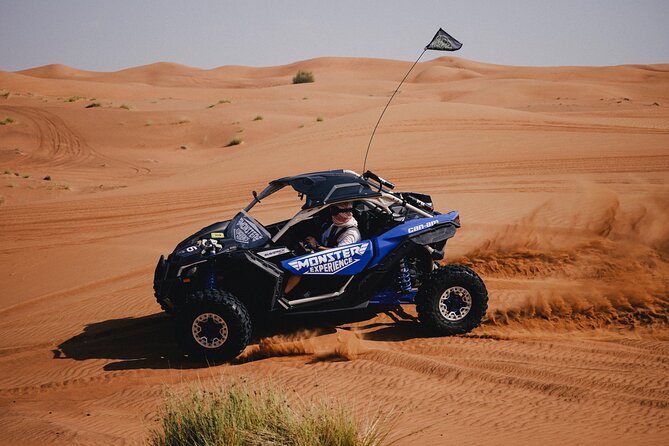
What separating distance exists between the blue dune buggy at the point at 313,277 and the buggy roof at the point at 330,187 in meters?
0.01

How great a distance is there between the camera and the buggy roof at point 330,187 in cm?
747

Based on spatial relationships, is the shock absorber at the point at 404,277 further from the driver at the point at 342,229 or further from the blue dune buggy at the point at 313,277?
the driver at the point at 342,229

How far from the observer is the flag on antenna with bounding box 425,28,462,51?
8625 millimetres

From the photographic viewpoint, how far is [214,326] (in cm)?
718

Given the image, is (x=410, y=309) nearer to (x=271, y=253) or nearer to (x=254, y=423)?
(x=271, y=253)

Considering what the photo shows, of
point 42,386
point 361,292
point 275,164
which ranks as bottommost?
point 42,386

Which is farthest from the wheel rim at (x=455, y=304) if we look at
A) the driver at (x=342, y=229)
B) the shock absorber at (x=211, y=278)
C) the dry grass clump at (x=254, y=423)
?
the dry grass clump at (x=254, y=423)

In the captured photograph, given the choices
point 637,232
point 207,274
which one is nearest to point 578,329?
point 637,232

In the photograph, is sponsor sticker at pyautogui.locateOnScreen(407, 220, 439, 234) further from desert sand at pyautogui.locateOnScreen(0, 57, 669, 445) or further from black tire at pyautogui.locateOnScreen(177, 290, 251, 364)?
black tire at pyautogui.locateOnScreen(177, 290, 251, 364)

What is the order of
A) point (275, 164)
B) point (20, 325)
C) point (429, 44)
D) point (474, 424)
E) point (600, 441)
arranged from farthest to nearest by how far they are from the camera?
point (275, 164) → point (20, 325) → point (429, 44) → point (474, 424) → point (600, 441)

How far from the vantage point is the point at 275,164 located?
20.8 m

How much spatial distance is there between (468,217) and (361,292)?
19.3 ft

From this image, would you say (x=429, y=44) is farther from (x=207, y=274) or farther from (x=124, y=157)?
(x=124, y=157)

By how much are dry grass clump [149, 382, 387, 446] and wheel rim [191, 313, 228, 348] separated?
2345mm
